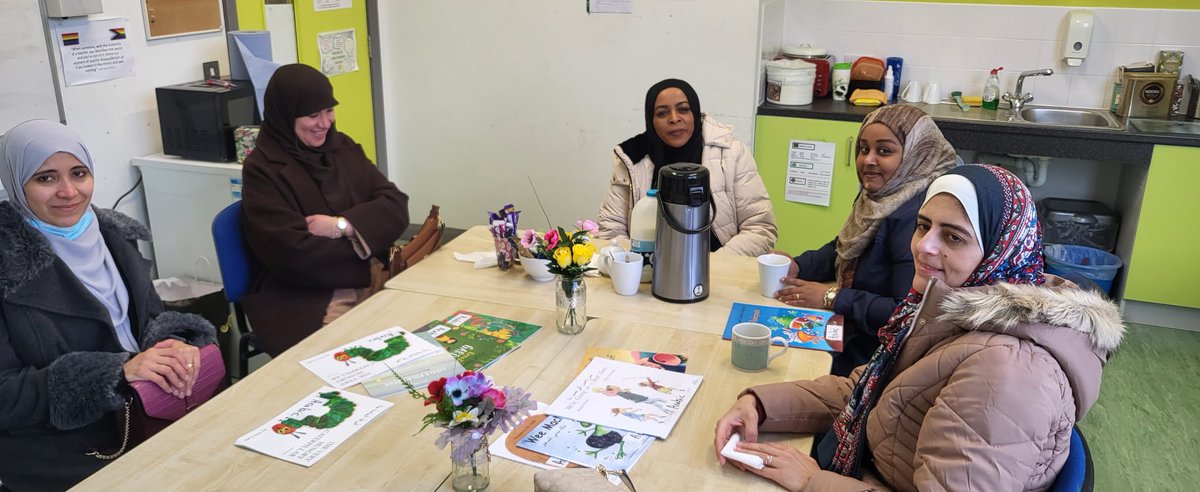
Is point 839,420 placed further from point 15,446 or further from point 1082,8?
point 1082,8

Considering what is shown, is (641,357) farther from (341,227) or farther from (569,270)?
(341,227)

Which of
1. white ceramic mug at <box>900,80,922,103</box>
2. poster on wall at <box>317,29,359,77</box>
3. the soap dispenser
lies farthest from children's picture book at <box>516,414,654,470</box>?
the soap dispenser

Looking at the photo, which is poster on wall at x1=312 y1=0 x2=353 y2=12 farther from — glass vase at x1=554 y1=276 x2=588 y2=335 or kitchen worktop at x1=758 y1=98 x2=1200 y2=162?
glass vase at x1=554 y1=276 x2=588 y2=335

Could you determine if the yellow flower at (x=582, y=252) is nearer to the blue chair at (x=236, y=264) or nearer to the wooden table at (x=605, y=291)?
the wooden table at (x=605, y=291)

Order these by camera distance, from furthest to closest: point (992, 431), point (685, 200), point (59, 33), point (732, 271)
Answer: point (59, 33)
point (732, 271)
point (685, 200)
point (992, 431)

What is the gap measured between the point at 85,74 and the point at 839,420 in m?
2.95

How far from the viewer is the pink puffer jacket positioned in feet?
4.44

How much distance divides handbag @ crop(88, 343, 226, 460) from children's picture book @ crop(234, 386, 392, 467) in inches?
18.7

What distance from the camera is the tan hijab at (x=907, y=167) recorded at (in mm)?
2377

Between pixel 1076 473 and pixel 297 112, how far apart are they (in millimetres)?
2386

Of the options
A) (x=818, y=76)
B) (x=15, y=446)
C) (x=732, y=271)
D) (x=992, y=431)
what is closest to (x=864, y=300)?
(x=732, y=271)

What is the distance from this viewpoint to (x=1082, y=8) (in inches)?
171

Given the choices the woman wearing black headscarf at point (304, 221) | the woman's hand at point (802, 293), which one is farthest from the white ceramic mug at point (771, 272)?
the woman wearing black headscarf at point (304, 221)

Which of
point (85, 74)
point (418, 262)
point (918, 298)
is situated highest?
point (85, 74)
